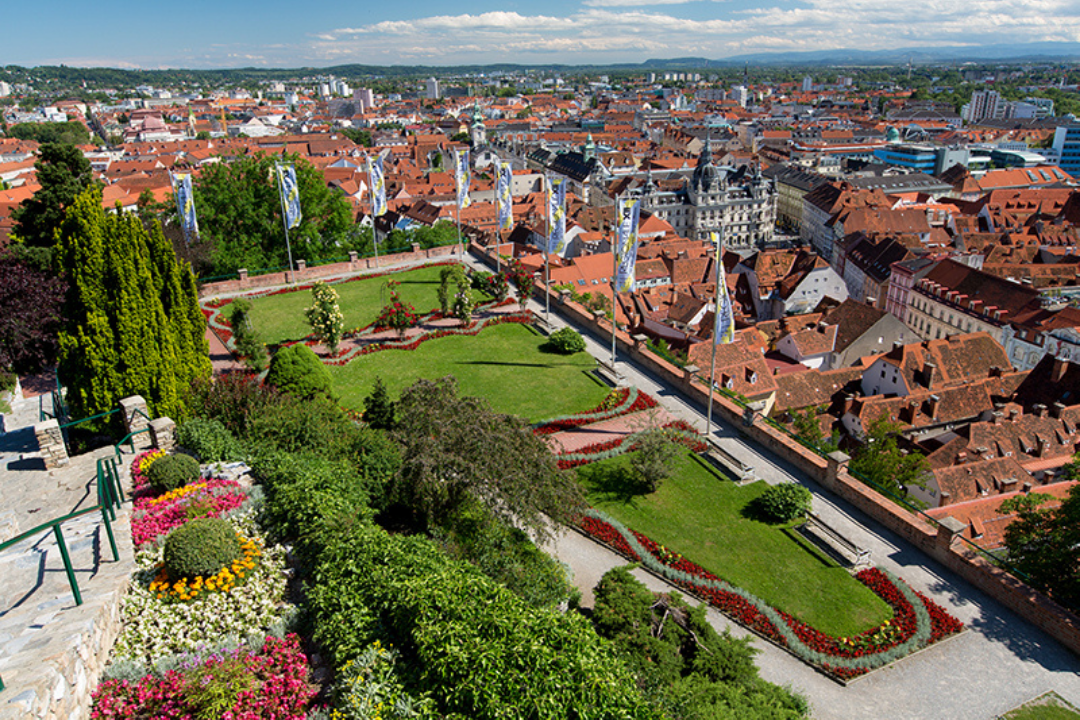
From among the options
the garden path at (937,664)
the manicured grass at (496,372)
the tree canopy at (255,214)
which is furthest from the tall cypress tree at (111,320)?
the tree canopy at (255,214)

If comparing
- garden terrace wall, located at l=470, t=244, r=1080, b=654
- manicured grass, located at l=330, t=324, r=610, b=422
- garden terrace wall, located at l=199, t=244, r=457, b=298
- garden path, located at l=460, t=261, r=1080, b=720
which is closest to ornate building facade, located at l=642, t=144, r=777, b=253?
garden terrace wall, located at l=199, t=244, r=457, b=298

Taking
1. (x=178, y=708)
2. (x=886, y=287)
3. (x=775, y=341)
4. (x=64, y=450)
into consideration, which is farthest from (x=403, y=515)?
(x=886, y=287)

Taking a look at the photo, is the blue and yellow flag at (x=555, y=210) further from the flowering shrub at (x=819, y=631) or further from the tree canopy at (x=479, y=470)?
the flowering shrub at (x=819, y=631)

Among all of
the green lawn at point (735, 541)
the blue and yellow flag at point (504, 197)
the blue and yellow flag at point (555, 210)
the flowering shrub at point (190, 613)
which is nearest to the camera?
the flowering shrub at point (190, 613)

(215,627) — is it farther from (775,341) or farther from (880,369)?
(775,341)

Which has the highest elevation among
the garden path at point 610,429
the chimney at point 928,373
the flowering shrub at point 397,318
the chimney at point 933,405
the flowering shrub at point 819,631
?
the flowering shrub at point 397,318
